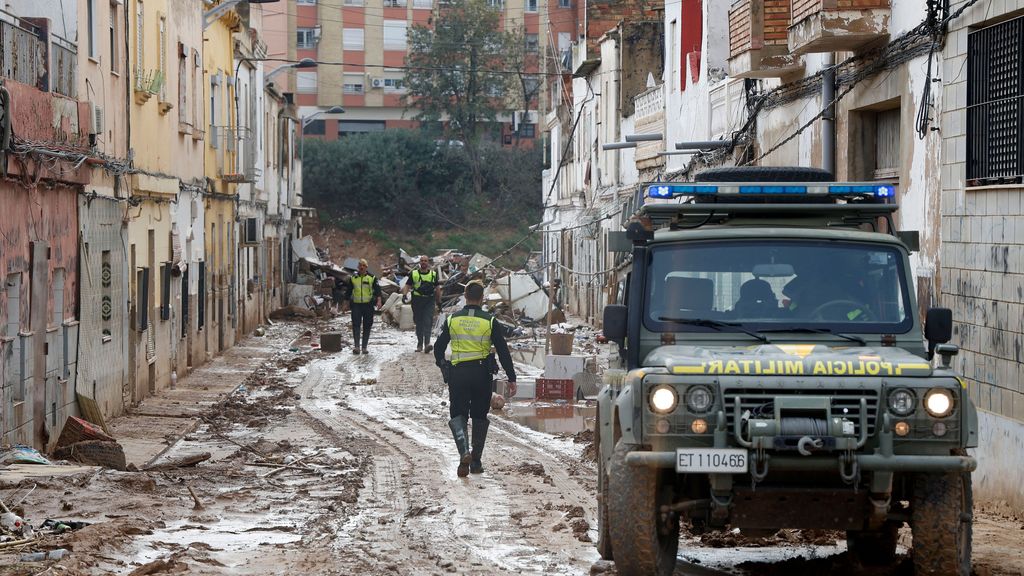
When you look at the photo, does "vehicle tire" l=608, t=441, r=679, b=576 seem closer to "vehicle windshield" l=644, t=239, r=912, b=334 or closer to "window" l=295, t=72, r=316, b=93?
"vehicle windshield" l=644, t=239, r=912, b=334

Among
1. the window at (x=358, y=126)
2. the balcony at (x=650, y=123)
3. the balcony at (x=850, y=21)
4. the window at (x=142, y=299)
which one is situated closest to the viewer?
the balcony at (x=850, y=21)

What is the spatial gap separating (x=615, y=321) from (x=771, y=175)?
2.16m

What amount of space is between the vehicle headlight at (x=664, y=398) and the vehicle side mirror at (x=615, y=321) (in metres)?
0.89

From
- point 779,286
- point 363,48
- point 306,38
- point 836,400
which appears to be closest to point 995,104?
point 779,286

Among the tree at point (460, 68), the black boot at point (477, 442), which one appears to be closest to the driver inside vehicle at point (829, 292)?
the black boot at point (477, 442)

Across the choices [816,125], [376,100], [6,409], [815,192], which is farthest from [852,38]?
[376,100]

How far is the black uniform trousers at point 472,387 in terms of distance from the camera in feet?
43.2

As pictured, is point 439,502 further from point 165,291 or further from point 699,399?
point 165,291

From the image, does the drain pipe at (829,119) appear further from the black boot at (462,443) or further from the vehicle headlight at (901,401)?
the vehicle headlight at (901,401)

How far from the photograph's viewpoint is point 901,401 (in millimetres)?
7125

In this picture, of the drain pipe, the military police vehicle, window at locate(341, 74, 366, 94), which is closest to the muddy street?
the military police vehicle

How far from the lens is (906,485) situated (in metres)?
7.46

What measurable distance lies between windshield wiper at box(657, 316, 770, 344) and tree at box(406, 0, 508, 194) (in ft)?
197

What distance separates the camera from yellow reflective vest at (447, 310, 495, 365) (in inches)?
515
